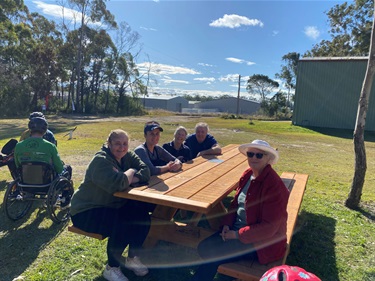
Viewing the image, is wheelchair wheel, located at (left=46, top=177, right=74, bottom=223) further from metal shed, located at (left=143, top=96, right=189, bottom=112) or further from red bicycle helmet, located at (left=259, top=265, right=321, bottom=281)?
metal shed, located at (left=143, top=96, right=189, bottom=112)

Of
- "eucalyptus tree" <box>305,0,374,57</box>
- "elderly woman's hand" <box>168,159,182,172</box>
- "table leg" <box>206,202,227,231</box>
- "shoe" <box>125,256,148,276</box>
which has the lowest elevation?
"shoe" <box>125,256,148,276</box>

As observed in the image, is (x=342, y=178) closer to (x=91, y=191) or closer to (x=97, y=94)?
(x=91, y=191)

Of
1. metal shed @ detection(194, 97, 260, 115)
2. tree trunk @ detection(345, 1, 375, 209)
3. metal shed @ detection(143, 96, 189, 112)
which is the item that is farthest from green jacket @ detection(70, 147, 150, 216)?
metal shed @ detection(143, 96, 189, 112)

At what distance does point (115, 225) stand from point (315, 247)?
2.37 m

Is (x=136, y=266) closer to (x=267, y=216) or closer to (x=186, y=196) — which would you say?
(x=186, y=196)

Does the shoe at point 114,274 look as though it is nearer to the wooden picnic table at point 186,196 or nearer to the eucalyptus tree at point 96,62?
the wooden picnic table at point 186,196

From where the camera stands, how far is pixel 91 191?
107 inches

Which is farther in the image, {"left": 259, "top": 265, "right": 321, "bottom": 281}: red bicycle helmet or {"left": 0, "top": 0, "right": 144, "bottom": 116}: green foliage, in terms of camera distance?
{"left": 0, "top": 0, "right": 144, "bottom": 116}: green foliage

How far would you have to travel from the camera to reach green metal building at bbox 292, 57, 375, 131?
2055 centimetres

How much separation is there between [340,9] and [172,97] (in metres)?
47.7

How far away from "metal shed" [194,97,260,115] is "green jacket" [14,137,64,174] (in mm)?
62780

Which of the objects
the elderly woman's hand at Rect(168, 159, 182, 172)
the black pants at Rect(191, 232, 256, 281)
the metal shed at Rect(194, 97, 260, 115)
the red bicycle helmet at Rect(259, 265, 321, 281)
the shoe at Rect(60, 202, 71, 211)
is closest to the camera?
the red bicycle helmet at Rect(259, 265, 321, 281)

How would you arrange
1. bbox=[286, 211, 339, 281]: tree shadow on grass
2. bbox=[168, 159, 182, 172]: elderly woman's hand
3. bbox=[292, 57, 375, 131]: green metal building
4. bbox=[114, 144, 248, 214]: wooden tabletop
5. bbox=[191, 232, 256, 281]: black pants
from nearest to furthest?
1. bbox=[191, 232, 256, 281]: black pants
2. bbox=[114, 144, 248, 214]: wooden tabletop
3. bbox=[286, 211, 339, 281]: tree shadow on grass
4. bbox=[168, 159, 182, 172]: elderly woman's hand
5. bbox=[292, 57, 375, 131]: green metal building

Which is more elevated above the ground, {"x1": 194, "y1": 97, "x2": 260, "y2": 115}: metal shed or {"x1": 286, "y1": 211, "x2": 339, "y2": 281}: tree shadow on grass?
{"x1": 194, "y1": 97, "x2": 260, "y2": 115}: metal shed
